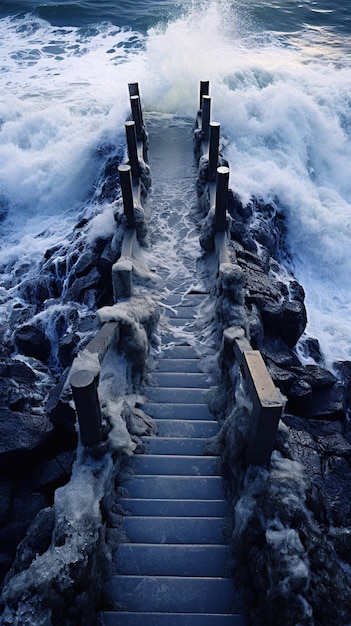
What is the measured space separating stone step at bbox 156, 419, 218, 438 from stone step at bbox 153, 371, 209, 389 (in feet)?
2.76

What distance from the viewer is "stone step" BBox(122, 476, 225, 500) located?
5121 millimetres

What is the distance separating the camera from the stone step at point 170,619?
160 inches

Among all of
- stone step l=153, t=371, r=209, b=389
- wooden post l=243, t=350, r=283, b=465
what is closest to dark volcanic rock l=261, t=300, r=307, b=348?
stone step l=153, t=371, r=209, b=389

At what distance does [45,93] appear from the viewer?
21844 millimetres

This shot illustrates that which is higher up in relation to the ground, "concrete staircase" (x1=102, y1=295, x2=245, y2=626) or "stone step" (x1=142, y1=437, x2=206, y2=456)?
"concrete staircase" (x1=102, y1=295, x2=245, y2=626)

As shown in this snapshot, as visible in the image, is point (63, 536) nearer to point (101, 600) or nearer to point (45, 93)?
point (101, 600)

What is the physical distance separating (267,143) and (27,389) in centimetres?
1457

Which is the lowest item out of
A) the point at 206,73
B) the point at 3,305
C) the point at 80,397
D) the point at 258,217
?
the point at 3,305

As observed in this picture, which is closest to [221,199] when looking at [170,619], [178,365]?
[178,365]

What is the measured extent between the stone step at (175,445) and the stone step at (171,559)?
4.24ft

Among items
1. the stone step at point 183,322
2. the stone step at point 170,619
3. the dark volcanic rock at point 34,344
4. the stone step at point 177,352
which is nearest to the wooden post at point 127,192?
the stone step at point 183,322

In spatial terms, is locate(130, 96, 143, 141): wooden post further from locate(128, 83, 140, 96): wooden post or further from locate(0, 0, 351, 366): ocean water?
locate(0, 0, 351, 366): ocean water

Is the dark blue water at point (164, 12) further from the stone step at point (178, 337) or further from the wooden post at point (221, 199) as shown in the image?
the stone step at point (178, 337)

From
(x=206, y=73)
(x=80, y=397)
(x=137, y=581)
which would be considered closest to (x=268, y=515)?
(x=137, y=581)
